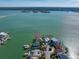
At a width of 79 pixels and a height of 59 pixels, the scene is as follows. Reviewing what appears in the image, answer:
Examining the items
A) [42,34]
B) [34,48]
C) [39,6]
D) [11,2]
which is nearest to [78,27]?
[42,34]

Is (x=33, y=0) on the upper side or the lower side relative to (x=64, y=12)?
upper

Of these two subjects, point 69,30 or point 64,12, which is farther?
point 64,12

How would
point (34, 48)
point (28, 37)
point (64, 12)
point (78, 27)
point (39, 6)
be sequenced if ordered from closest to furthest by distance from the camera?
point (34, 48)
point (28, 37)
point (78, 27)
point (64, 12)
point (39, 6)

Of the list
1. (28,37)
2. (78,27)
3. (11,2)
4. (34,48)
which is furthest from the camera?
(11,2)

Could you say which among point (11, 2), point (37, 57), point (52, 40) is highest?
point (11, 2)

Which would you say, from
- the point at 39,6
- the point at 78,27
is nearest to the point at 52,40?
the point at 78,27

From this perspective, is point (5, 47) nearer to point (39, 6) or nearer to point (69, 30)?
point (69, 30)
